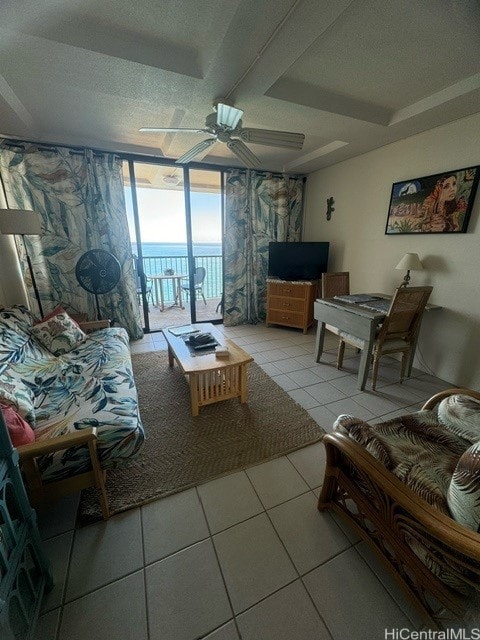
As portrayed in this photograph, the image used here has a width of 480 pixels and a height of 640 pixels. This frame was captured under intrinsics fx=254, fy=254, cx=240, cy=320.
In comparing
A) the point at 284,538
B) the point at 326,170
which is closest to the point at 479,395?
the point at 284,538

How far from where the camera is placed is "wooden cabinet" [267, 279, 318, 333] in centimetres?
364

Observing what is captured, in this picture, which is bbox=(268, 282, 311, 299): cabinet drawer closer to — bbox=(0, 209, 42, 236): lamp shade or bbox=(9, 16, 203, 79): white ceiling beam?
bbox=(9, 16, 203, 79): white ceiling beam

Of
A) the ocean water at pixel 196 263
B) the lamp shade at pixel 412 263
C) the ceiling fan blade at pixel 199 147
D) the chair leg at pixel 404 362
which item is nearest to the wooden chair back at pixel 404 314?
the chair leg at pixel 404 362

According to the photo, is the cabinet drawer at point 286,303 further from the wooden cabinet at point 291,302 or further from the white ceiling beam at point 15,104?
the white ceiling beam at point 15,104

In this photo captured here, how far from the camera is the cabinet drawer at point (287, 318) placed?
3746mm

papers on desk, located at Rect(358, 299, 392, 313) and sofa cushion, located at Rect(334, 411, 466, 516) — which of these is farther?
papers on desk, located at Rect(358, 299, 392, 313)

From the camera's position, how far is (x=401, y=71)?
1678 millimetres

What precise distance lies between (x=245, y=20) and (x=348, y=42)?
2.14 feet

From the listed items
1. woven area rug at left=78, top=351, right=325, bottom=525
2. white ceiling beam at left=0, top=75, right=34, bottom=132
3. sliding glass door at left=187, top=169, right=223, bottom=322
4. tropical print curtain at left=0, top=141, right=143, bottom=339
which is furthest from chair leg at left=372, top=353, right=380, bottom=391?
white ceiling beam at left=0, top=75, right=34, bottom=132

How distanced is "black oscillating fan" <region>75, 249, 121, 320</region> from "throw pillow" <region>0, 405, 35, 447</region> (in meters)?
1.84

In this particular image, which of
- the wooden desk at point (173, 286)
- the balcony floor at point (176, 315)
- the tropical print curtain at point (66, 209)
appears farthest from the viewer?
the wooden desk at point (173, 286)

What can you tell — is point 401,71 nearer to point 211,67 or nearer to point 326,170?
point 211,67

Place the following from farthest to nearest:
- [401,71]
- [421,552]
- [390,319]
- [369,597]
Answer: [390,319] → [401,71] → [369,597] → [421,552]

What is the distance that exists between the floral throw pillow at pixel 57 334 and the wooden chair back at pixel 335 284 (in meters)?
2.57
